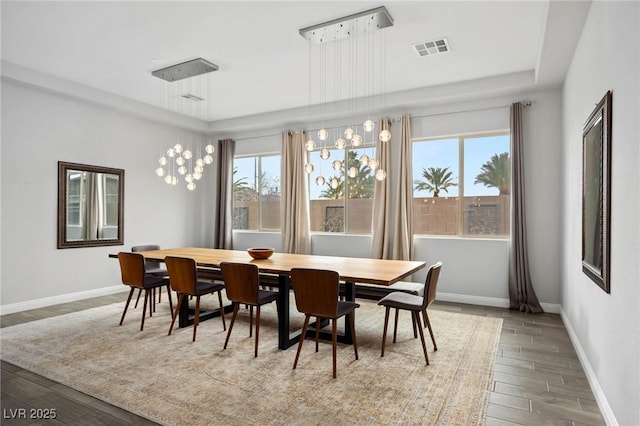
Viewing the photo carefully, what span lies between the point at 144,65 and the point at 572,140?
4830 mm

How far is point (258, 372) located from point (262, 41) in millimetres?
3171

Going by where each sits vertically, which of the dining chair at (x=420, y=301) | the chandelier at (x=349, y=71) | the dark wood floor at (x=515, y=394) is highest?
the chandelier at (x=349, y=71)

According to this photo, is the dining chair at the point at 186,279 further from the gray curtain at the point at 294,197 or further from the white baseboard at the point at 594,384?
the white baseboard at the point at 594,384

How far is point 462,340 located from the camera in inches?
145

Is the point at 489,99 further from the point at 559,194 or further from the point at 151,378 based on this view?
the point at 151,378

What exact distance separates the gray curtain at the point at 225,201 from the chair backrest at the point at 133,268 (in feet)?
10.6

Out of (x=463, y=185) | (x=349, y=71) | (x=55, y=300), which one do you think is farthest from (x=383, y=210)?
(x=55, y=300)

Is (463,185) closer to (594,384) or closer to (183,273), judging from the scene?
(594,384)

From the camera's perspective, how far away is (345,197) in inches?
249

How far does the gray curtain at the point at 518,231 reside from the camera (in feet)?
15.9

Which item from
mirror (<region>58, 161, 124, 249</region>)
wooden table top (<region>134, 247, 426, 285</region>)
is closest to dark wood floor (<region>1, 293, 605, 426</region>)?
wooden table top (<region>134, 247, 426, 285</region>)

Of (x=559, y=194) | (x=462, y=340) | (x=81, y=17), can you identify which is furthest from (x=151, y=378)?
(x=559, y=194)

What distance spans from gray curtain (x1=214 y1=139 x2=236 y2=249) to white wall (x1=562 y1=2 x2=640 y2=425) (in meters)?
5.76

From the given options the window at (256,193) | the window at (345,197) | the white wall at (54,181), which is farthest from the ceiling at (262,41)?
the window at (256,193)
